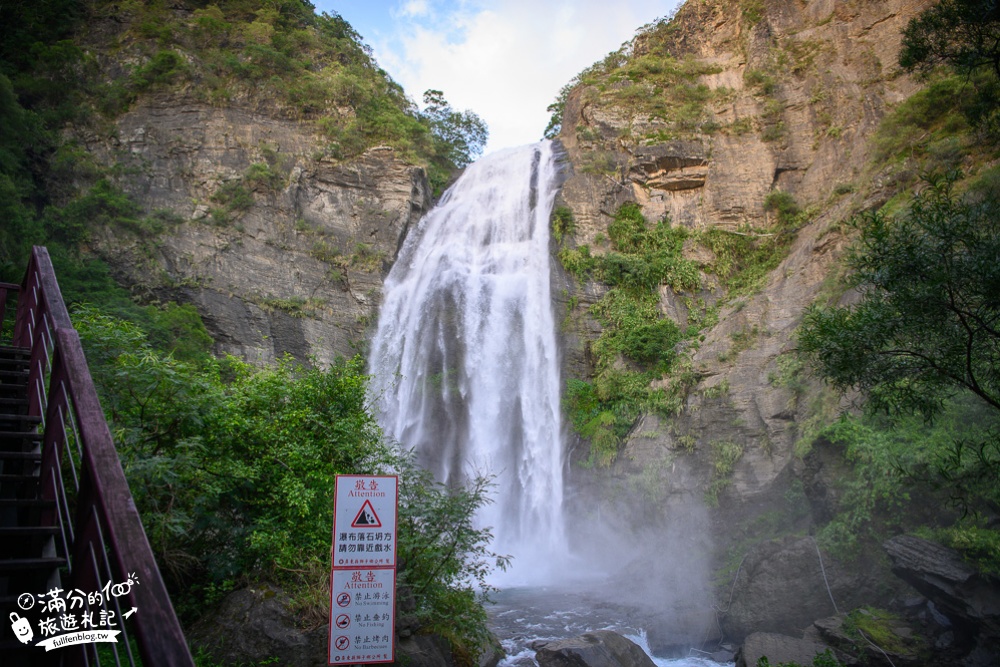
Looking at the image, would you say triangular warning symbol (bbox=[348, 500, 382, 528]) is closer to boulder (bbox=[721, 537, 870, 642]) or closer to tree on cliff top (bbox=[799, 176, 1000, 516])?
tree on cliff top (bbox=[799, 176, 1000, 516])

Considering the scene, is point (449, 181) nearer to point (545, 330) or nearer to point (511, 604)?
point (545, 330)

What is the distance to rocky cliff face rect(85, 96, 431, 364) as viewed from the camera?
22.4m

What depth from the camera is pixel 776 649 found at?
934 centimetres

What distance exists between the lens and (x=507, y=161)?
1191 inches

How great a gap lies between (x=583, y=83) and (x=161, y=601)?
3138 centimetres

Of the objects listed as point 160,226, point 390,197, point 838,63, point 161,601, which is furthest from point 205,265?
point 838,63

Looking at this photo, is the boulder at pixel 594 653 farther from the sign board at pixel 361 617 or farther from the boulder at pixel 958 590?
the sign board at pixel 361 617

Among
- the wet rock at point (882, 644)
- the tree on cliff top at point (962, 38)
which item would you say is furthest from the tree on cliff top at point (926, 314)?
the wet rock at point (882, 644)

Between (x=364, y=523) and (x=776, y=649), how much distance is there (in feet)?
25.4

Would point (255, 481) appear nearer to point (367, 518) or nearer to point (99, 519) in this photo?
point (367, 518)

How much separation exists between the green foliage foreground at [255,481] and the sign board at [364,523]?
1645 millimetres

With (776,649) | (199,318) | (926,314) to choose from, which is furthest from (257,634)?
(199,318)

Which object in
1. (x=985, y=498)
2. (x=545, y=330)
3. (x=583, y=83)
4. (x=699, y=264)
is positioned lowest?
(x=985, y=498)

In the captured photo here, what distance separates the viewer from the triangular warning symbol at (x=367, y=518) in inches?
192
